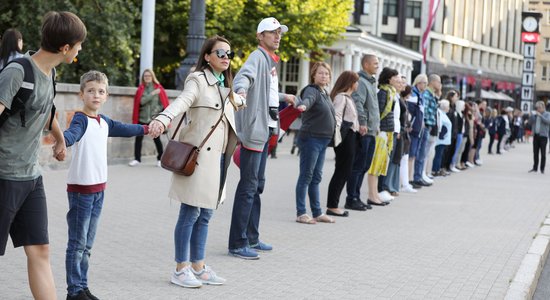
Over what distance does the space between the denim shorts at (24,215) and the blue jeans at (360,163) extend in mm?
7415

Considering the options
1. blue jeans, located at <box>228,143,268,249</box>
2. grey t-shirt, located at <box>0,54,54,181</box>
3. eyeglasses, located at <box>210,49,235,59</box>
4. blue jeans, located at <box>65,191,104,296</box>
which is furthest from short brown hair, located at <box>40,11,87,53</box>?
blue jeans, located at <box>228,143,268,249</box>

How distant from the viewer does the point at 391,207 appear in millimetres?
13289

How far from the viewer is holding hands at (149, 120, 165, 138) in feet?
20.1

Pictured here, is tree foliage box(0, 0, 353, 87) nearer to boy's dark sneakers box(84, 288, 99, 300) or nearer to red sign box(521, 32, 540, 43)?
red sign box(521, 32, 540, 43)

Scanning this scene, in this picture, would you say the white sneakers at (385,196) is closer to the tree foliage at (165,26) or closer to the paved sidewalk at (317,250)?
the paved sidewalk at (317,250)

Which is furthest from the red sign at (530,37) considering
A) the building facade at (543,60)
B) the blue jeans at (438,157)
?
the building facade at (543,60)

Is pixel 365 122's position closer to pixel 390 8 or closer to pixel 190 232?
pixel 190 232

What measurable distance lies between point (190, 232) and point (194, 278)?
1.04 feet

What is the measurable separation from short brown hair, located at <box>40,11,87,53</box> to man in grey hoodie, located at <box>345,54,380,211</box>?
697cm

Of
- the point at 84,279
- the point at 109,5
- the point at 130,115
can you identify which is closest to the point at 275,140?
the point at 84,279

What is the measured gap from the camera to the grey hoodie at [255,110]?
8.15 meters

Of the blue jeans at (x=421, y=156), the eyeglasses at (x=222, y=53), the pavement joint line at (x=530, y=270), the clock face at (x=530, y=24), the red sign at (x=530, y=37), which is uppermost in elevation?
the clock face at (x=530, y=24)

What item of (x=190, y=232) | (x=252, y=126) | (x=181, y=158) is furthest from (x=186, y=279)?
(x=252, y=126)

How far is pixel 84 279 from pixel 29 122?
1457 mm
